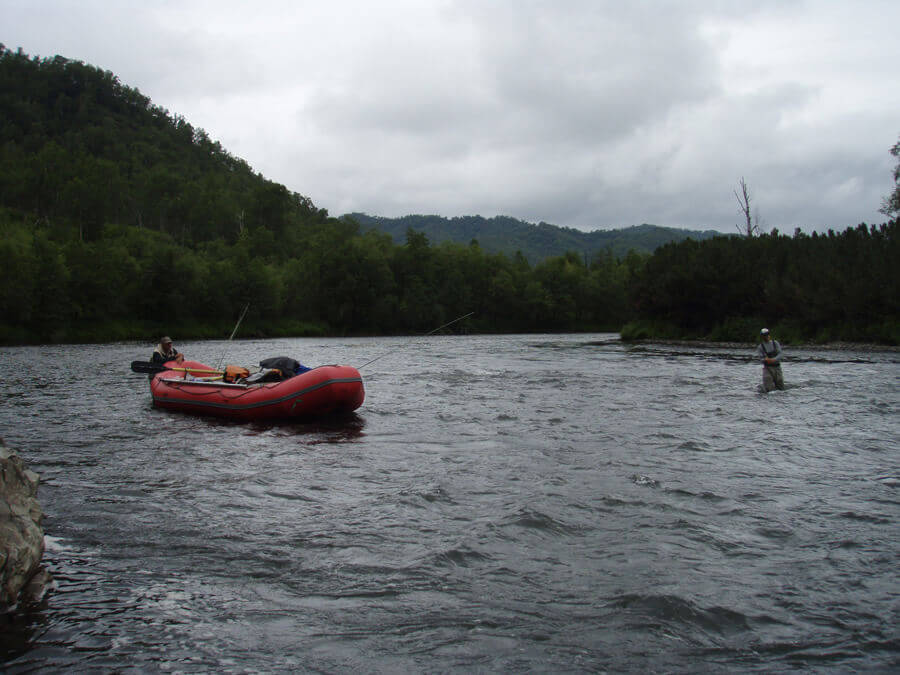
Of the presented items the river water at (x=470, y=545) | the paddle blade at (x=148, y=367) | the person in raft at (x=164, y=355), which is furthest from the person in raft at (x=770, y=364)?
the paddle blade at (x=148, y=367)

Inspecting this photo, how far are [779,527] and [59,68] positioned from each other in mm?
170863

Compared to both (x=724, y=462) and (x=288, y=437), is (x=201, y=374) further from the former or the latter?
(x=724, y=462)

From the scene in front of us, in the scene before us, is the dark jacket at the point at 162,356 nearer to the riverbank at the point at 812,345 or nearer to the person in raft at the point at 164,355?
the person in raft at the point at 164,355

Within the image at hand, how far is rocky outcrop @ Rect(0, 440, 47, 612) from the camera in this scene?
4.61 metres

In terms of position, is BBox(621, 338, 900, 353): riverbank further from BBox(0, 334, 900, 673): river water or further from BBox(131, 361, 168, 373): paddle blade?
BBox(131, 361, 168, 373): paddle blade

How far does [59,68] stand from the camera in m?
140

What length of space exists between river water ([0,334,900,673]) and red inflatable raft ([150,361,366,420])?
18.3 inches

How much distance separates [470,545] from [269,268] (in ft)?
237

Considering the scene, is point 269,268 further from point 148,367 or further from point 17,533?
point 17,533

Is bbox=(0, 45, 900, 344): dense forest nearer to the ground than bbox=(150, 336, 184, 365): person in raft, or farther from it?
farther from it

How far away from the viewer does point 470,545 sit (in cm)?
606

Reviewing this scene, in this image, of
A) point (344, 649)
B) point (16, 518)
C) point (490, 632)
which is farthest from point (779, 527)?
point (16, 518)

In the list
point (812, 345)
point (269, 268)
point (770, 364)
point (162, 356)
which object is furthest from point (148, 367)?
point (269, 268)

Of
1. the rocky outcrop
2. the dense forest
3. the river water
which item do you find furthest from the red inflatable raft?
the dense forest
